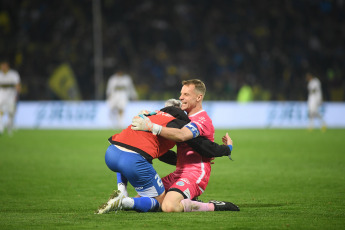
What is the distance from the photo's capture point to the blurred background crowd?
30797 mm

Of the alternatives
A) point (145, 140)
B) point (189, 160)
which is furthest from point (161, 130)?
point (189, 160)

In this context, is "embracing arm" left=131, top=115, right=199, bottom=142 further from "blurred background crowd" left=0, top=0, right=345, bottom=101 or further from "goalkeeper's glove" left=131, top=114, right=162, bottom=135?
"blurred background crowd" left=0, top=0, right=345, bottom=101

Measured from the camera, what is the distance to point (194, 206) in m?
6.60

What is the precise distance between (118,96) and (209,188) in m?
17.2

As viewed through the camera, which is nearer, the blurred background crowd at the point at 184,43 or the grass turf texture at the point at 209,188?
the grass turf texture at the point at 209,188

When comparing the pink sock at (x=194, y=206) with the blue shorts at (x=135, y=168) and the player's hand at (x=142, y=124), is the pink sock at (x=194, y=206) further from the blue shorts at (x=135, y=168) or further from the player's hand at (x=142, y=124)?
the player's hand at (x=142, y=124)

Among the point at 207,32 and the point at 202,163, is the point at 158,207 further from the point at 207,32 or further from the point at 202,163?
the point at 207,32

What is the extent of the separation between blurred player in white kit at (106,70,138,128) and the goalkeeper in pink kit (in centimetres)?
1887

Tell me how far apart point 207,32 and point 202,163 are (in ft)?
87.8

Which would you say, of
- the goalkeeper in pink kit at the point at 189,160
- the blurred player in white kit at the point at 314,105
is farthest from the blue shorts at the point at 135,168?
the blurred player in white kit at the point at 314,105

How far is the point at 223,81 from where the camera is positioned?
30922 mm

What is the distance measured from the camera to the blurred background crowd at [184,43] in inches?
1212

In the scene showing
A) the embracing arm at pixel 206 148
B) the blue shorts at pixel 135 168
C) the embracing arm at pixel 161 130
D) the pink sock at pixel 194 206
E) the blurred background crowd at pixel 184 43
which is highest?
the blurred background crowd at pixel 184 43

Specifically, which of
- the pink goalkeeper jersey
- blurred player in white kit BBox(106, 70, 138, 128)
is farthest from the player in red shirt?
blurred player in white kit BBox(106, 70, 138, 128)
